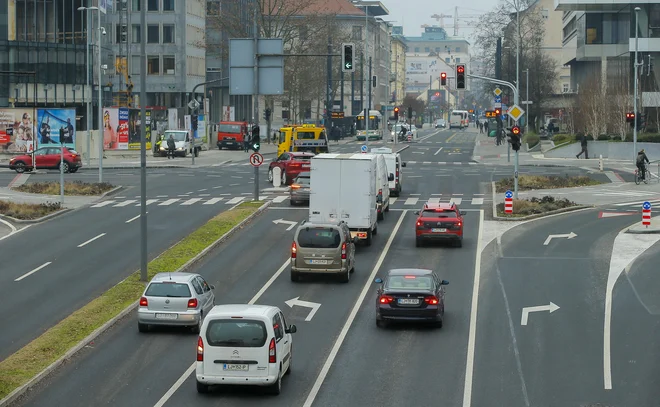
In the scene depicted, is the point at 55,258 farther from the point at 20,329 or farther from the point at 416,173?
the point at 416,173

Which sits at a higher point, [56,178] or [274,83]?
[274,83]

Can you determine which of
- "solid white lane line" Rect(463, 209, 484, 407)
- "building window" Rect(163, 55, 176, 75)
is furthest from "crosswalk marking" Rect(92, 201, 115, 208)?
"building window" Rect(163, 55, 176, 75)

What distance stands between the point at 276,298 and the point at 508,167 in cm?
4595

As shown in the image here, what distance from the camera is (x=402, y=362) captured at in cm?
2378

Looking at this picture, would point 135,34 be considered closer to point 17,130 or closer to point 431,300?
point 17,130

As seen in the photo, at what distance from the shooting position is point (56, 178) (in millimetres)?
64125

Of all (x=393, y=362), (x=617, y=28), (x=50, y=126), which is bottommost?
(x=393, y=362)

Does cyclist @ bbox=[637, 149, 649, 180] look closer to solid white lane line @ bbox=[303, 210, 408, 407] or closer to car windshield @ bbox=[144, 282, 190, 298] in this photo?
solid white lane line @ bbox=[303, 210, 408, 407]

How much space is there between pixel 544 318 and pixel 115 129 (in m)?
69.0

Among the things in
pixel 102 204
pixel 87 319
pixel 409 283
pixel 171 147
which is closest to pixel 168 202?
pixel 102 204

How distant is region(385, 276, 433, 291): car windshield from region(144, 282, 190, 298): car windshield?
4.85 meters

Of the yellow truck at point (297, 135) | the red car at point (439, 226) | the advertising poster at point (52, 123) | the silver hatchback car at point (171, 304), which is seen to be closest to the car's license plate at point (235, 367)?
the silver hatchback car at point (171, 304)

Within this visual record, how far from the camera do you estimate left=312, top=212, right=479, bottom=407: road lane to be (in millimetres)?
20953

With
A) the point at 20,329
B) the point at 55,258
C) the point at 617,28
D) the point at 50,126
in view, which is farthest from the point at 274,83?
the point at 617,28
